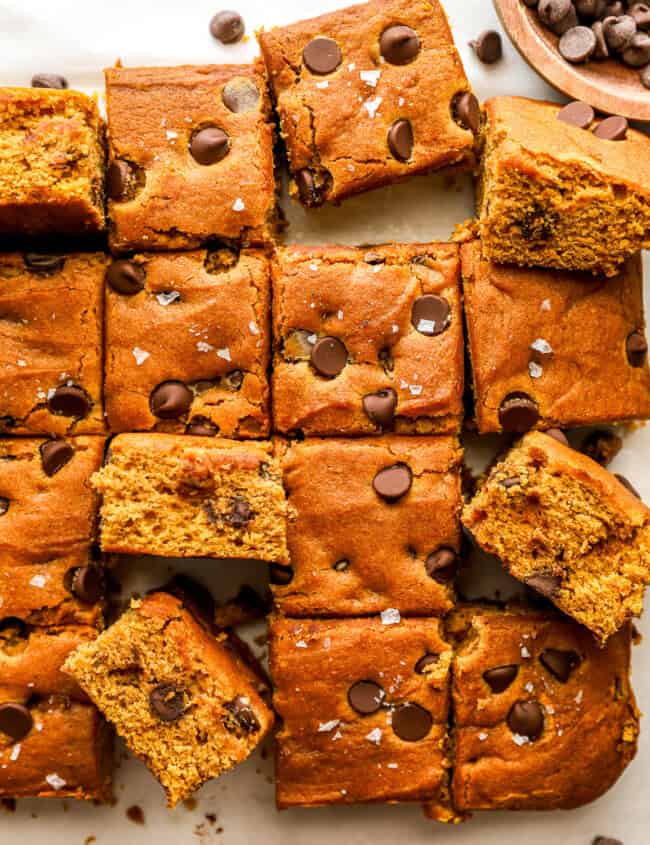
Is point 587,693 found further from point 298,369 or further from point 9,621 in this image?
point 9,621

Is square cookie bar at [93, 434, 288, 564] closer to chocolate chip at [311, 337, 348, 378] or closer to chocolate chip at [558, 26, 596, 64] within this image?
chocolate chip at [311, 337, 348, 378]

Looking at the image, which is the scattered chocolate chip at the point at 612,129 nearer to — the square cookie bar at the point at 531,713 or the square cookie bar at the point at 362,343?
the square cookie bar at the point at 362,343

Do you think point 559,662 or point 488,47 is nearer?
point 559,662

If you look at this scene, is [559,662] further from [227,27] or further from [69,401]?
[227,27]

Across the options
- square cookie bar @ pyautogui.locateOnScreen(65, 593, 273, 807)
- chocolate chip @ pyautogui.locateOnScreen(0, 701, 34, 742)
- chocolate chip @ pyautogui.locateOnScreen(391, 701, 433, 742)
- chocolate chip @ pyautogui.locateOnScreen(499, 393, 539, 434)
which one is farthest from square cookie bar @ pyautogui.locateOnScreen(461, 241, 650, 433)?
chocolate chip @ pyautogui.locateOnScreen(0, 701, 34, 742)

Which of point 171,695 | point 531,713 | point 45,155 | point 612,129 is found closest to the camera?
point 45,155

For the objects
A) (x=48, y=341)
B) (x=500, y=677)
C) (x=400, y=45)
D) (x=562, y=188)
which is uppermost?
(x=400, y=45)

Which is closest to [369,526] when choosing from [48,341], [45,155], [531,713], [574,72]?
[531,713]
